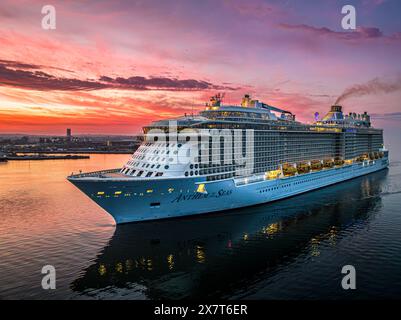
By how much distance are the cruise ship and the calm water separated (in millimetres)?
2160

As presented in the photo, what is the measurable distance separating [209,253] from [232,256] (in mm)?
2252

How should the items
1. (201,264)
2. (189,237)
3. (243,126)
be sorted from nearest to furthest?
(201,264) < (189,237) < (243,126)

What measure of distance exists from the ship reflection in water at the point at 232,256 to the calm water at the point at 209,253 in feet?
0.28

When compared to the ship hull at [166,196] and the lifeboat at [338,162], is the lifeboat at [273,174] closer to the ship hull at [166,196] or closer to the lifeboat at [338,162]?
the ship hull at [166,196]

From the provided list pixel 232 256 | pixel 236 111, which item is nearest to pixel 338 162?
pixel 236 111

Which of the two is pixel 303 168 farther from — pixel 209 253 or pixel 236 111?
pixel 209 253

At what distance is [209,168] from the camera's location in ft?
129

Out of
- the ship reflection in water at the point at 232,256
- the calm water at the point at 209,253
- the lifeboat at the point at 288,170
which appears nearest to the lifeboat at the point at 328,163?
the lifeboat at the point at 288,170

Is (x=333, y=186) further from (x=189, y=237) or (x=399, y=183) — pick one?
(x=189, y=237)

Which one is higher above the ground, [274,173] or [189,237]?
[274,173]
